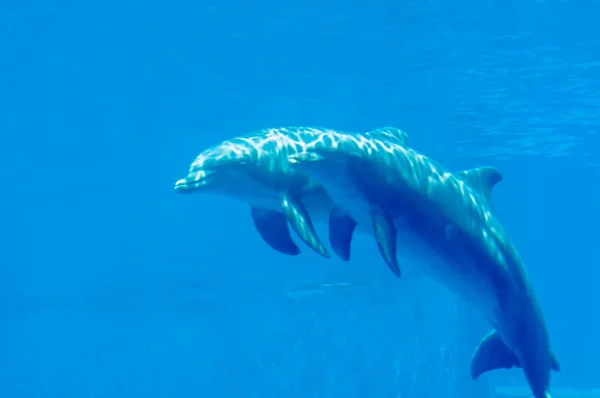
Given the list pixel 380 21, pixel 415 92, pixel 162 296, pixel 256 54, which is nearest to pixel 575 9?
pixel 380 21

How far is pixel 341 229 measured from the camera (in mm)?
6703

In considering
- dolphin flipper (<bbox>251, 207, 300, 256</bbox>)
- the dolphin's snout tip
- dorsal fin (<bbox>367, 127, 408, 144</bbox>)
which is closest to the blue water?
dorsal fin (<bbox>367, 127, 408, 144</bbox>)

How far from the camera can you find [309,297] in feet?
79.2

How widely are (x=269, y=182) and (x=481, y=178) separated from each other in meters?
2.60

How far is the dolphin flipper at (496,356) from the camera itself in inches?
299

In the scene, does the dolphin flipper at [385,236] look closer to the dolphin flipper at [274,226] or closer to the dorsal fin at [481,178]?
the dorsal fin at [481,178]

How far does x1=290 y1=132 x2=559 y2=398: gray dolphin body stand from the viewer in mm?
6199

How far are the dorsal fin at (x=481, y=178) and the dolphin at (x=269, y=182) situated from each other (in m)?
1.06

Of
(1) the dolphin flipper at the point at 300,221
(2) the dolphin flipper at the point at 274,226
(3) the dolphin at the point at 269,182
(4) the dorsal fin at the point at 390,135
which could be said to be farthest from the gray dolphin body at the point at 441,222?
(2) the dolphin flipper at the point at 274,226

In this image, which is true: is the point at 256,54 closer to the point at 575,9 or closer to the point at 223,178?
the point at 575,9

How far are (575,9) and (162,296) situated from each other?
24728mm

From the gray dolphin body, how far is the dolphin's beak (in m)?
1.14

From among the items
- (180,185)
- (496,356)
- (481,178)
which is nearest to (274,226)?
(180,185)

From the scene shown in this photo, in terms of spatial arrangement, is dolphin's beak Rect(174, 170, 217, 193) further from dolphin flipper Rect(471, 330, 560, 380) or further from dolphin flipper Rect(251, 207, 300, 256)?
dolphin flipper Rect(471, 330, 560, 380)
